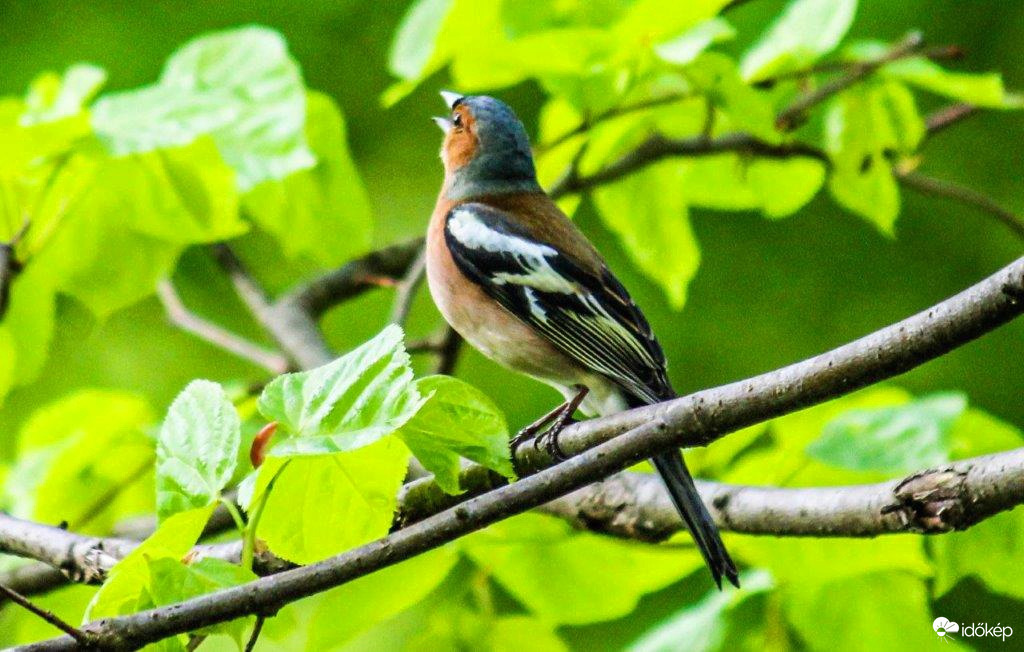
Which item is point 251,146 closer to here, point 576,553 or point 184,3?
point 576,553

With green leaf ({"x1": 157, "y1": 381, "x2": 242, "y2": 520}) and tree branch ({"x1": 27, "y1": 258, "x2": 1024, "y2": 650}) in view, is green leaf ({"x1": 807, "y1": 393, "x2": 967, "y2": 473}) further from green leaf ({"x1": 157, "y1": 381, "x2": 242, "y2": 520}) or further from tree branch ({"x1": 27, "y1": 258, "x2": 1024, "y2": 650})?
green leaf ({"x1": 157, "y1": 381, "x2": 242, "y2": 520})

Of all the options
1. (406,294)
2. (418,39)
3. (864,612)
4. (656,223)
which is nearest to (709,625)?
(864,612)

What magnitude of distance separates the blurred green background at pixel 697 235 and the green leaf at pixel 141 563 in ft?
9.70

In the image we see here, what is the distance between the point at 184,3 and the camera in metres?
4.95

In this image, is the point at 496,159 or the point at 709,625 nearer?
the point at 709,625

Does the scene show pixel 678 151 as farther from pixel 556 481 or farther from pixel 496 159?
pixel 556 481

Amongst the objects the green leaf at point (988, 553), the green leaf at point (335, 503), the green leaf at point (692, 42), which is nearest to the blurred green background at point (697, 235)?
the green leaf at point (988, 553)

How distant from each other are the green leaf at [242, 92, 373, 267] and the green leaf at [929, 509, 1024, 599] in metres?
1.47

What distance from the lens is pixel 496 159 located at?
3369mm

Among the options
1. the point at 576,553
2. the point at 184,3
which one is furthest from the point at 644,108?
the point at 184,3

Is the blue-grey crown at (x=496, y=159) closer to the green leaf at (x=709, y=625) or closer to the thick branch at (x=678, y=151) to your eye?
the thick branch at (x=678, y=151)

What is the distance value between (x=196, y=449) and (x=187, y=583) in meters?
0.18

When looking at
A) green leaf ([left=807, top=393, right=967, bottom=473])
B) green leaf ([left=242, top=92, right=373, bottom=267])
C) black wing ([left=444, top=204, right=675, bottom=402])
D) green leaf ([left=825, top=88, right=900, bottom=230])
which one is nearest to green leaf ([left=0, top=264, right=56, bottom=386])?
green leaf ([left=242, top=92, right=373, bottom=267])

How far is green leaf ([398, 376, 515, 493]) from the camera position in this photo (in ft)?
4.71
